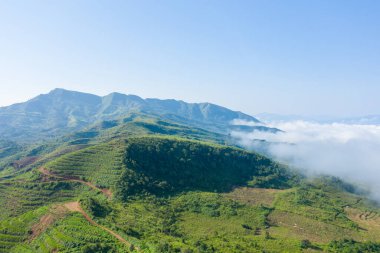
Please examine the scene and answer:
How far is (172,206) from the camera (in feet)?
330

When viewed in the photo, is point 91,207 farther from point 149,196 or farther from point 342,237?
point 342,237

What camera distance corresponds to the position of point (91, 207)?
82688mm

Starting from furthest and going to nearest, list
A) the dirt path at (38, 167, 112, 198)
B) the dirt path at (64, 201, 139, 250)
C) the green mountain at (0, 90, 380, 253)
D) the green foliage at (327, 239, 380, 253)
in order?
the dirt path at (38, 167, 112, 198)
the green foliage at (327, 239, 380, 253)
the green mountain at (0, 90, 380, 253)
the dirt path at (64, 201, 139, 250)

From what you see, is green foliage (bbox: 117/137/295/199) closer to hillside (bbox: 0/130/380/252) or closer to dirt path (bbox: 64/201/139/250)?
hillside (bbox: 0/130/380/252)

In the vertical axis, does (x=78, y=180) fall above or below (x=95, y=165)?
below

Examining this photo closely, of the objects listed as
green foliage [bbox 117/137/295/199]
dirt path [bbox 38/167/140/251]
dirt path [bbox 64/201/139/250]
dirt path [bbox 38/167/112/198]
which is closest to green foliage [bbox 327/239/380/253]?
green foliage [bbox 117/137/295/199]

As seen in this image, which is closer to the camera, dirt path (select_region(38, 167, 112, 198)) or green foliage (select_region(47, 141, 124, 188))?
dirt path (select_region(38, 167, 112, 198))

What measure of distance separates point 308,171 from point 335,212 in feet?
279

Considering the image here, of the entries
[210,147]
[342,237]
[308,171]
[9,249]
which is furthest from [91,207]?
[308,171]

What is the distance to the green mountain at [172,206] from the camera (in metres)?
71.1

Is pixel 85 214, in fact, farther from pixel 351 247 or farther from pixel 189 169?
pixel 351 247

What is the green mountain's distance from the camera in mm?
71125

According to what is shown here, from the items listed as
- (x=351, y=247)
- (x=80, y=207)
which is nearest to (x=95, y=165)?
(x=80, y=207)

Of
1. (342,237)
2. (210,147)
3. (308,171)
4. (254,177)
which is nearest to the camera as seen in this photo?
(342,237)
